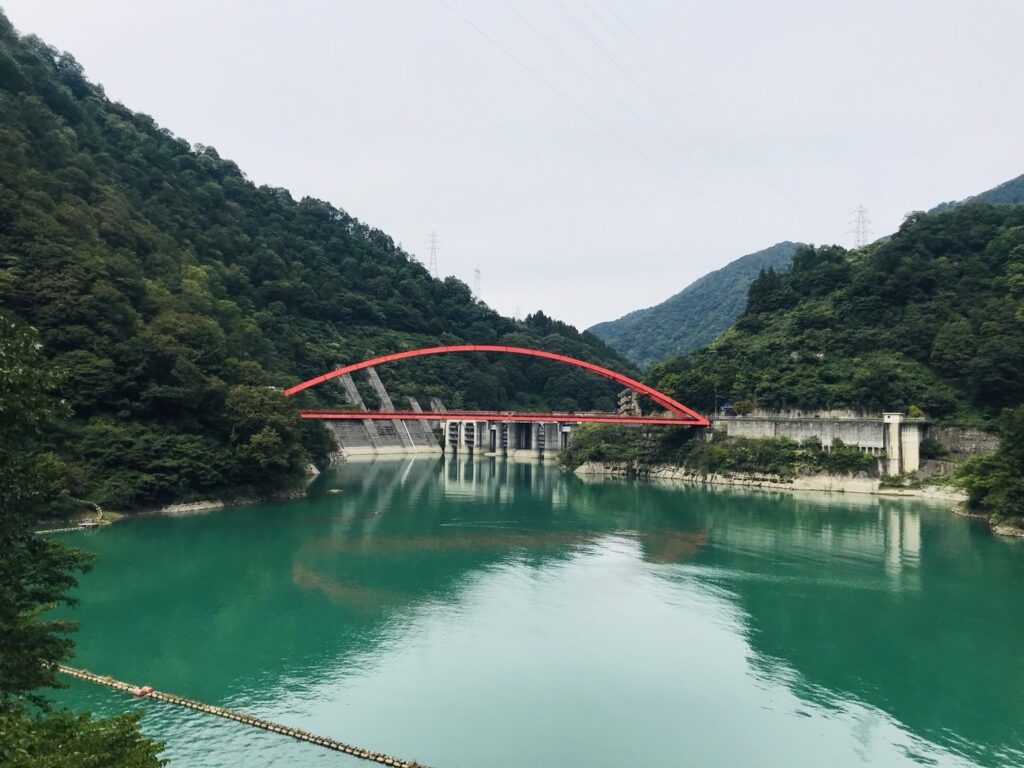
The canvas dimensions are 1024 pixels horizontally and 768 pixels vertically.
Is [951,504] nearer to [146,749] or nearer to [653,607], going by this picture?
[653,607]

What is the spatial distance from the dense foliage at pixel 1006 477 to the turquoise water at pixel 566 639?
1.33 meters

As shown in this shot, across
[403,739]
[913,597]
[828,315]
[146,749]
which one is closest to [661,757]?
[403,739]

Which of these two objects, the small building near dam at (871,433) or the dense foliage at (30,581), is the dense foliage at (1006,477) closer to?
the small building near dam at (871,433)

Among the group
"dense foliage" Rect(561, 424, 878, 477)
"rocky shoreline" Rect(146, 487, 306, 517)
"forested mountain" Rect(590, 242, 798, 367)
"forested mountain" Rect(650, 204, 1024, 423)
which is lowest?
"rocky shoreline" Rect(146, 487, 306, 517)

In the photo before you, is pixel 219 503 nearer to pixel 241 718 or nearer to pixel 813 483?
pixel 241 718

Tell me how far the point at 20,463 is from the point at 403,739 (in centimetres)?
547

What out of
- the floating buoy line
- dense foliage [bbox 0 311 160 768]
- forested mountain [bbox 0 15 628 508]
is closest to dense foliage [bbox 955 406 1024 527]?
the floating buoy line

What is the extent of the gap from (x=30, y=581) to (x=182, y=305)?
25088 mm

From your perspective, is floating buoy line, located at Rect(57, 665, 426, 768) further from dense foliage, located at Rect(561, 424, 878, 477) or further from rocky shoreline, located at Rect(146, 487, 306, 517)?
dense foliage, located at Rect(561, 424, 878, 477)

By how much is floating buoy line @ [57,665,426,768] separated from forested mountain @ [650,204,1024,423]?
3000 centimetres

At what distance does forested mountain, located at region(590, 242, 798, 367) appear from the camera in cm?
12044

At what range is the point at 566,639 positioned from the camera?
12.8 metres

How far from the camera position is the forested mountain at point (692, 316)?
120438 mm

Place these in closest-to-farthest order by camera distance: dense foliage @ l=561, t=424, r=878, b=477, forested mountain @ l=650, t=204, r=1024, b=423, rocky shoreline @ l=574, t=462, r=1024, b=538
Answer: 1. rocky shoreline @ l=574, t=462, r=1024, b=538
2. forested mountain @ l=650, t=204, r=1024, b=423
3. dense foliage @ l=561, t=424, r=878, b=477
